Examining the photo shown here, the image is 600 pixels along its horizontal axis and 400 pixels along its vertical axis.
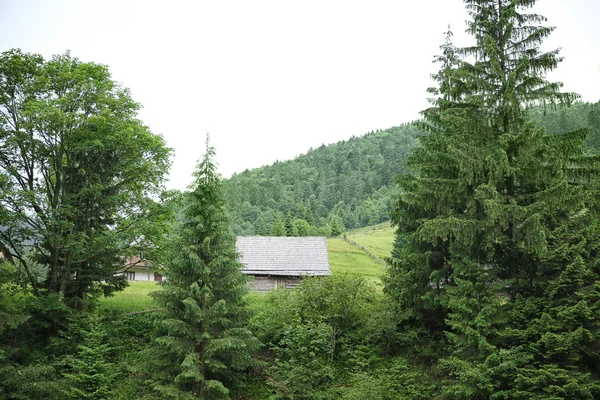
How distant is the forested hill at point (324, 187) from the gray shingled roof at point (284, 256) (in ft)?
227

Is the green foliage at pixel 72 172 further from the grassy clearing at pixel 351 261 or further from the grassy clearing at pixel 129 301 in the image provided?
the grassy clearing at pixel 351 261

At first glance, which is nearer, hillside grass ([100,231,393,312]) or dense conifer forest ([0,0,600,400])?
dense conifer forest ([0,0,600,400])

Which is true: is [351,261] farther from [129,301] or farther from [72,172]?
[72,172]

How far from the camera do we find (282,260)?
30719mm

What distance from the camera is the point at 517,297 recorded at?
14.6 metres

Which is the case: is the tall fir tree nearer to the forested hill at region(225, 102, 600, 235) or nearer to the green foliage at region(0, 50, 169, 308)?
the green foliage at region(0, 50, 169, 308)

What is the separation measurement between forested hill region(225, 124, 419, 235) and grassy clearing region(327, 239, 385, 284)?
3105 cm

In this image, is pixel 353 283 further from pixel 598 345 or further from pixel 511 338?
pixel 598 345

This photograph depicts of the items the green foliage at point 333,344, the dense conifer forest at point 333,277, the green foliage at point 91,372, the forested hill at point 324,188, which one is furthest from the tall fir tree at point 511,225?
the forested hill at point 324,188

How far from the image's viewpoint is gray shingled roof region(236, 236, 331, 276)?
29828 mm

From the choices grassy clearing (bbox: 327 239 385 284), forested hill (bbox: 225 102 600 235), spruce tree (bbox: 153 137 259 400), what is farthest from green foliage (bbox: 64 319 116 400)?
forested hill (bbox: 225 102 600 235)

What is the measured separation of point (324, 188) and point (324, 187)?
29.1 inches

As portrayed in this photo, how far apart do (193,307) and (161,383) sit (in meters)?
2.96

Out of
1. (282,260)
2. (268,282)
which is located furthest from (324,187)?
(268,282)
